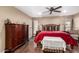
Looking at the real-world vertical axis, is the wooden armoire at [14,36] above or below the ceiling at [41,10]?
below

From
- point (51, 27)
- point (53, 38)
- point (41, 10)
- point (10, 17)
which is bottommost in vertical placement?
point (53, 38)

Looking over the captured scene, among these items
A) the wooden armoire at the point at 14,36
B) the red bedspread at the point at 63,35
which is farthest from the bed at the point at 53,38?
the wooden armoire at the point at 14,36

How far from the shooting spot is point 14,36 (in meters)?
2.18

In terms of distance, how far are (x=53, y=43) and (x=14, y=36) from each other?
0.90 metres

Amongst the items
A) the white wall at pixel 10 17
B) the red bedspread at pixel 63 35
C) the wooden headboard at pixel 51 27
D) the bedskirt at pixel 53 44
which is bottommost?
the bedskirt at pixel 53 44

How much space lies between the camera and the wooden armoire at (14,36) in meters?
2.09

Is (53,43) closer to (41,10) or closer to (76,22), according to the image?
(76,22)

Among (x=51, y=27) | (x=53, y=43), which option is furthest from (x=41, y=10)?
(x=53, y=43)

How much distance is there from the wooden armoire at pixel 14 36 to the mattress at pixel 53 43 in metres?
0.45

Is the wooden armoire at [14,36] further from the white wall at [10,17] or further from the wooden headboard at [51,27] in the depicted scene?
the wooden headboard at [51,27]

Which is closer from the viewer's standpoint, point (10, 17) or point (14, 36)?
point (10, 17)

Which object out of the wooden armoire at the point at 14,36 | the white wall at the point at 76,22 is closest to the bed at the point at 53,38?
the white wall at the point at 76,22

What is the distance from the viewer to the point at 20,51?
211 cm

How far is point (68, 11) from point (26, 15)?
94 centimetres
